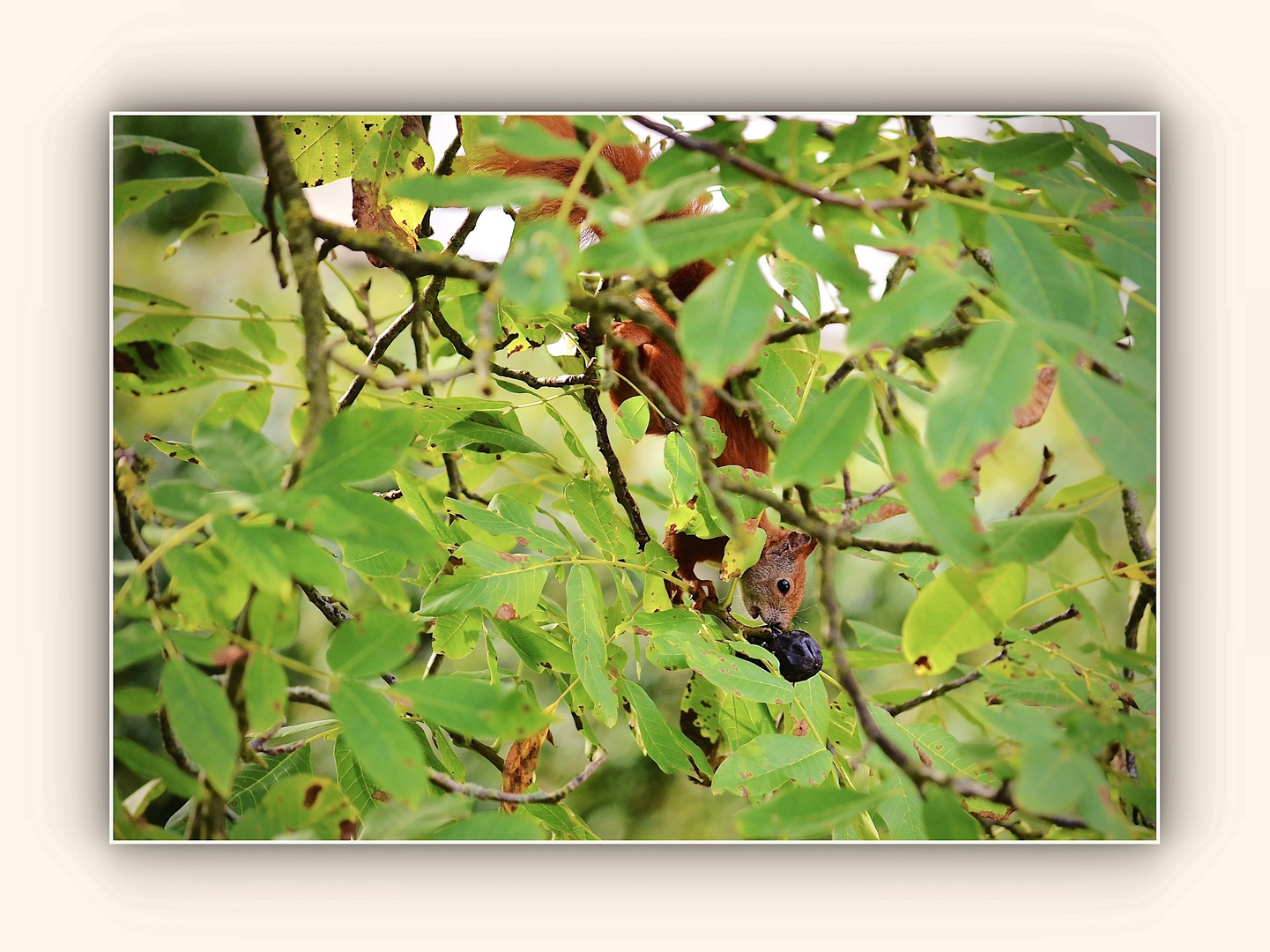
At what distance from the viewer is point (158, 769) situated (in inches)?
32.0

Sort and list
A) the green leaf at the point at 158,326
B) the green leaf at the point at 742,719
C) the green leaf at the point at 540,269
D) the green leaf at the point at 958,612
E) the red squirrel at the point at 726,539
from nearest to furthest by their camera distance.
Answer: the green leaf at the point at 540,269 < the green leaf at the point at 958,612 < the green leaf at the point at 158,326 < the green leaf at the point at 742,719 < the red squirrel at the point at 726,539

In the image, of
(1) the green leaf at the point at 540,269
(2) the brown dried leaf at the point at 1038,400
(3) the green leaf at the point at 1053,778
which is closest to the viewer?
(1) the green leaf at the point at 540,269

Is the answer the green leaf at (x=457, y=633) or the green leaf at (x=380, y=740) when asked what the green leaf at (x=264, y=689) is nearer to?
the green leaf at (x=380, y=740)

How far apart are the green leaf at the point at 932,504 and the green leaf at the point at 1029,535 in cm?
15

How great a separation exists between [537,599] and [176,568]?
15.1 inches

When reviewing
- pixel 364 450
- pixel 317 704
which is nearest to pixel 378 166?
pixel 364 450

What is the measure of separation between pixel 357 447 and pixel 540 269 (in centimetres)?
24

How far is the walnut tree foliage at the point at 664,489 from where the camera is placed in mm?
619

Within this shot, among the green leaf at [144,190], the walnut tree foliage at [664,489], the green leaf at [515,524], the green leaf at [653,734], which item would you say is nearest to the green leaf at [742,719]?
the walnut tree foliage at [664,489]

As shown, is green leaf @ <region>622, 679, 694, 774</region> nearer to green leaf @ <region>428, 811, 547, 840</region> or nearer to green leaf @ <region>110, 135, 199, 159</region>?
green leaf @ <region>428, 811, 547, 840</region>

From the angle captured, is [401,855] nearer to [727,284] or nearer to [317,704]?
[317,704]

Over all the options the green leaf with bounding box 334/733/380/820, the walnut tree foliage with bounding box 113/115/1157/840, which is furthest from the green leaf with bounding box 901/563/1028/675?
the green leaf with bounding box 334/733/380/820
